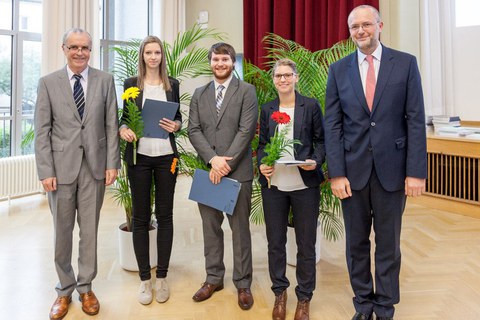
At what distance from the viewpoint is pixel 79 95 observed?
7.81 feet

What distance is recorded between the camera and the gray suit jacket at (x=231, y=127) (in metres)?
2.44

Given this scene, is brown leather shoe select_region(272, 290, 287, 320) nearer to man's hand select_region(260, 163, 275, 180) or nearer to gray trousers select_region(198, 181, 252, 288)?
gray trousers select_region(198, 181, 252, 288)

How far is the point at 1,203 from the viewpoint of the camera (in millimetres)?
5277

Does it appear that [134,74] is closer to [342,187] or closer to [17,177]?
[342,187]

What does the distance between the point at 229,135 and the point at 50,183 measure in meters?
1.04

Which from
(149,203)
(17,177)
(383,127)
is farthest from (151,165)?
(17,177)

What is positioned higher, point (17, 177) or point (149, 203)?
point (17, 177)

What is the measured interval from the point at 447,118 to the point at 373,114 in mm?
3668

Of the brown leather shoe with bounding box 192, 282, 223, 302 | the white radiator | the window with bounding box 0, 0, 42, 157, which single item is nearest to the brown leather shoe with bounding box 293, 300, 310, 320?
the brown leather shoe with bounding box 192, 282, 223, 302

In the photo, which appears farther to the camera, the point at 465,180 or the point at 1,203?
the point at 1,203

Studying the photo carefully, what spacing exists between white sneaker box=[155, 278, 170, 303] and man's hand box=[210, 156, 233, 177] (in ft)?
2.75

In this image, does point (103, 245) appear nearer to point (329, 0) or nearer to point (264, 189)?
point (264, 189)

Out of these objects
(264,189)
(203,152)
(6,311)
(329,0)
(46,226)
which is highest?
(329,0)

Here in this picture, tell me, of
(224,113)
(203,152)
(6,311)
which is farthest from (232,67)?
(6,311)
